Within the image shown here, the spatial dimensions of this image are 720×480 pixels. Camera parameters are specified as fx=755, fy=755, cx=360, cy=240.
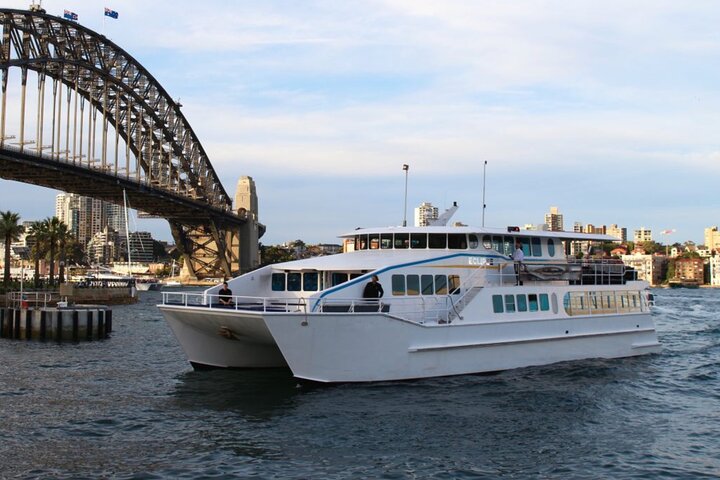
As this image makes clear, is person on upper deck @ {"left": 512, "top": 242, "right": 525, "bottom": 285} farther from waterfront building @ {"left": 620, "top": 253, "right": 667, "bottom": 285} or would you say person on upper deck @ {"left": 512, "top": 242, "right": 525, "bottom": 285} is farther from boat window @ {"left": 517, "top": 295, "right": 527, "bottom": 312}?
waterfront building @ {"left": 620, "top": 253, "right": 667, "bottom": 285}

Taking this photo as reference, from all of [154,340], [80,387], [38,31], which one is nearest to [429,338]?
[80,387]

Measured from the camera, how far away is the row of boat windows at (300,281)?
19.3m

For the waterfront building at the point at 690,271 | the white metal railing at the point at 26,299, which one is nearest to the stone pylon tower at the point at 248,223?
the white metal railing at the point at 26,299

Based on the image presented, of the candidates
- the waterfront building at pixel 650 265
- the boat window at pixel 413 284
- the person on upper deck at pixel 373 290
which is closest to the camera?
the person on upper deck at pixel 373 290

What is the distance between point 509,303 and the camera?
1945 cm

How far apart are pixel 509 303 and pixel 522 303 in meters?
0.51

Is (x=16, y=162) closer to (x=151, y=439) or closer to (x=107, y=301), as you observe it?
(x=107, y=301)

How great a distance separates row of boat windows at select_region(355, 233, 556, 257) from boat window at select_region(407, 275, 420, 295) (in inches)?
64.1

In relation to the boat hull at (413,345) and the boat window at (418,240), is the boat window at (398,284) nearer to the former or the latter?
the boat hull at (413,345)

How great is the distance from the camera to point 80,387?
18.1m

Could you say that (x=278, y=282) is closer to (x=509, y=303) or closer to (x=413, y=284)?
(x=413, y=284)

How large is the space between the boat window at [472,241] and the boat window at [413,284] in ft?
7.23

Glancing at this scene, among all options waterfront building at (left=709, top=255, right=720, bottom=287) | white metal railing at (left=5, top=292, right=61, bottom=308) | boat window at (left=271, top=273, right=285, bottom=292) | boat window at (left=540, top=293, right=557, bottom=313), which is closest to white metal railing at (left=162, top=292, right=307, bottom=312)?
boat window at (left=271, top=273, right=285, bottom=292)

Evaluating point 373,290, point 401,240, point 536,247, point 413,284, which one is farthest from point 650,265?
point 373,290
